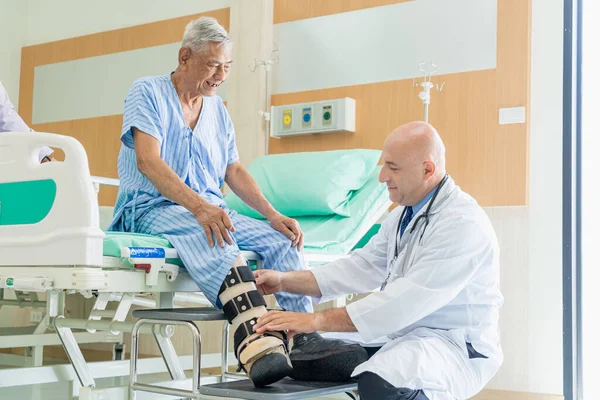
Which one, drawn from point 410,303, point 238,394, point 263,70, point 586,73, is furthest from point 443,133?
point 238,394

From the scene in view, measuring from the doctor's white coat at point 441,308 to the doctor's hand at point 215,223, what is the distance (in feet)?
1.53

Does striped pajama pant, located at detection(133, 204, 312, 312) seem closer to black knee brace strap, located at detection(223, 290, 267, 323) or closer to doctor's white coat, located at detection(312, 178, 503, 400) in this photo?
black knee brace strap, located at detection(223, 290, 267, 323)

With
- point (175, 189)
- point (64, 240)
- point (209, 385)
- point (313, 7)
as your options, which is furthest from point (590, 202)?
point (64, 240)

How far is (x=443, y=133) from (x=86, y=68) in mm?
2870

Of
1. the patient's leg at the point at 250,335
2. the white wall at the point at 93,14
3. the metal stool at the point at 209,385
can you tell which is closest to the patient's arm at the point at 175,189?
the patient's leg at the point at 250,335

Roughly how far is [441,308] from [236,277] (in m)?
0.59

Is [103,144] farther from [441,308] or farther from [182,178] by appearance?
[441,308]

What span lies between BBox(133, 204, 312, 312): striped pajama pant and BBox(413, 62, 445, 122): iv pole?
154 centimetres

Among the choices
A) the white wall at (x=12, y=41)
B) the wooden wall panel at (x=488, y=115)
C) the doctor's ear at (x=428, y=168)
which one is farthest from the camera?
the white wall at (x=12, y=41)

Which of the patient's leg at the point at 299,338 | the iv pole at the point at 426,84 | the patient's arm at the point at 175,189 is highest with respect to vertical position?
the iv pole at the point at 426,84

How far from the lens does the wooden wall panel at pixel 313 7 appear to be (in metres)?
4.22

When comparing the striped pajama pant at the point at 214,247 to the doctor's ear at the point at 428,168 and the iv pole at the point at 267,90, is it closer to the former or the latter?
the doctor's ear at the point at 428,168

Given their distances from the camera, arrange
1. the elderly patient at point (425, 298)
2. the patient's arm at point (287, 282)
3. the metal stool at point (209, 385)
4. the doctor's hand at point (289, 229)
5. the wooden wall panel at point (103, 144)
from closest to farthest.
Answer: the metal stool at point (209, 385) < the elderly patient at point (425, 298) < the patient's arm at point (287, 282) < the doctor's hand at point (289, 229) < the wooden wall panel at point (103, 144)

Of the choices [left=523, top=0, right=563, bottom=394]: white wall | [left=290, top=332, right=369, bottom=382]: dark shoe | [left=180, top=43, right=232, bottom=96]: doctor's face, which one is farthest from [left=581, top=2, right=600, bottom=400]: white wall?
[left=180, top=43, right=232, bottom=96]: doctor's face
